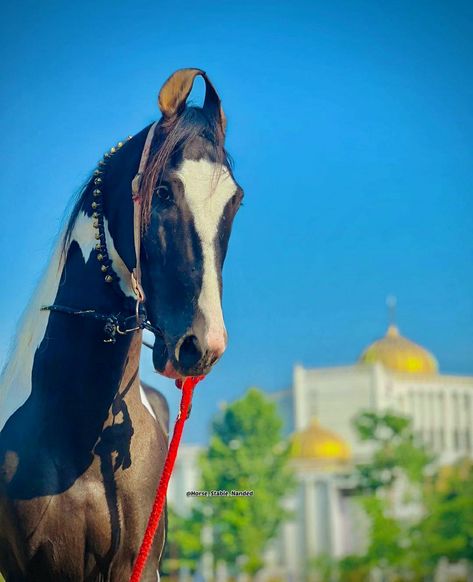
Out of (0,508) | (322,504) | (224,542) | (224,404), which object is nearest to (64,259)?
(0,508)

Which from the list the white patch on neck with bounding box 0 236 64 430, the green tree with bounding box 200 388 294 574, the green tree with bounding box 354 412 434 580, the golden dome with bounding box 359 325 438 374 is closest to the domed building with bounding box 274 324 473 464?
the golden dome with bounding box 359 325 438 374

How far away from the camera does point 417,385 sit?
4094 centimetres

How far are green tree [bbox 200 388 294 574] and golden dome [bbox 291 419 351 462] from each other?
10.6m

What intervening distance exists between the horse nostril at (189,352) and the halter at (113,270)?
3.9 inches

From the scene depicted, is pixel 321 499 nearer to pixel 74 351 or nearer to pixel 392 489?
pixel 392 489

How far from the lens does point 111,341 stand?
2.18 m

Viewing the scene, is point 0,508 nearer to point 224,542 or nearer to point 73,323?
point 73,323

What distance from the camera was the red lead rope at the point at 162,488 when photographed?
2.19 meters

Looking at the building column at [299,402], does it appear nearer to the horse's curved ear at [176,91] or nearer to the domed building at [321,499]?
the domed building at [321,499]

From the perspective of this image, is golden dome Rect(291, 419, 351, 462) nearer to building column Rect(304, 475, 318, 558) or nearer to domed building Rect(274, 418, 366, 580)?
domed building Rect(274, 418, 366, 580)

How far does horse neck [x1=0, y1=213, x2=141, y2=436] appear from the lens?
221 centimetres

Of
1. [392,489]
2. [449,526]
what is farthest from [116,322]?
[392,489]

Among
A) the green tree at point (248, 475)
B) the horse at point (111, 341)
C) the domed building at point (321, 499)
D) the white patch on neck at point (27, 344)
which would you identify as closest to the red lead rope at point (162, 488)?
the horse at point (111, 341)

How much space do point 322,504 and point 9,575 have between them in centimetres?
3133
